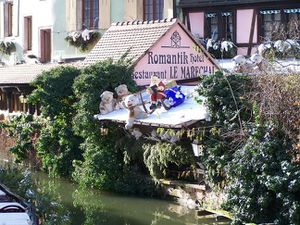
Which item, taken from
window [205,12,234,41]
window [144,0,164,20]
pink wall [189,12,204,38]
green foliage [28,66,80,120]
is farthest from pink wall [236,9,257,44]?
green foliage [28,66,80,120]

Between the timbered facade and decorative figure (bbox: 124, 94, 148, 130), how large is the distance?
6527mm

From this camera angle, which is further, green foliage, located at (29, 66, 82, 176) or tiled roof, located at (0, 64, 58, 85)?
tiled roof, located at (0, 64, 58, 85)

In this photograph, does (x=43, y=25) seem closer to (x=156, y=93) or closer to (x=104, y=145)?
(x=104, y=145)

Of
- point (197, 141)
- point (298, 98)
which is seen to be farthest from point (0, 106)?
point (298, 98)

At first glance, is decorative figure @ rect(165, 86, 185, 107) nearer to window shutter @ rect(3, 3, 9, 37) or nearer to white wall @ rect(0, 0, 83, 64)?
white wall @ rect(0, 0, 83, 64)

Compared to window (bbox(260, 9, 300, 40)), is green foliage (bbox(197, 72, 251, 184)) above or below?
below

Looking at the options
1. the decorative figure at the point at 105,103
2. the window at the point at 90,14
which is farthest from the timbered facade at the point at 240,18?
the decorative figure at the point at 105,103

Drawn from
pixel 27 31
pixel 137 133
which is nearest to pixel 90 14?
pixel 27 31

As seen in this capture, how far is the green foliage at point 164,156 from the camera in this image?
15.9 metres

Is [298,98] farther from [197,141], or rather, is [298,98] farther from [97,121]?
[97,121]

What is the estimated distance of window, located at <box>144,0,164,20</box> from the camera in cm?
2555

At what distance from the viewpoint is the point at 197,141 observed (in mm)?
15047

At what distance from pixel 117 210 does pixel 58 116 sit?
5123 mm

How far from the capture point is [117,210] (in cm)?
1622
